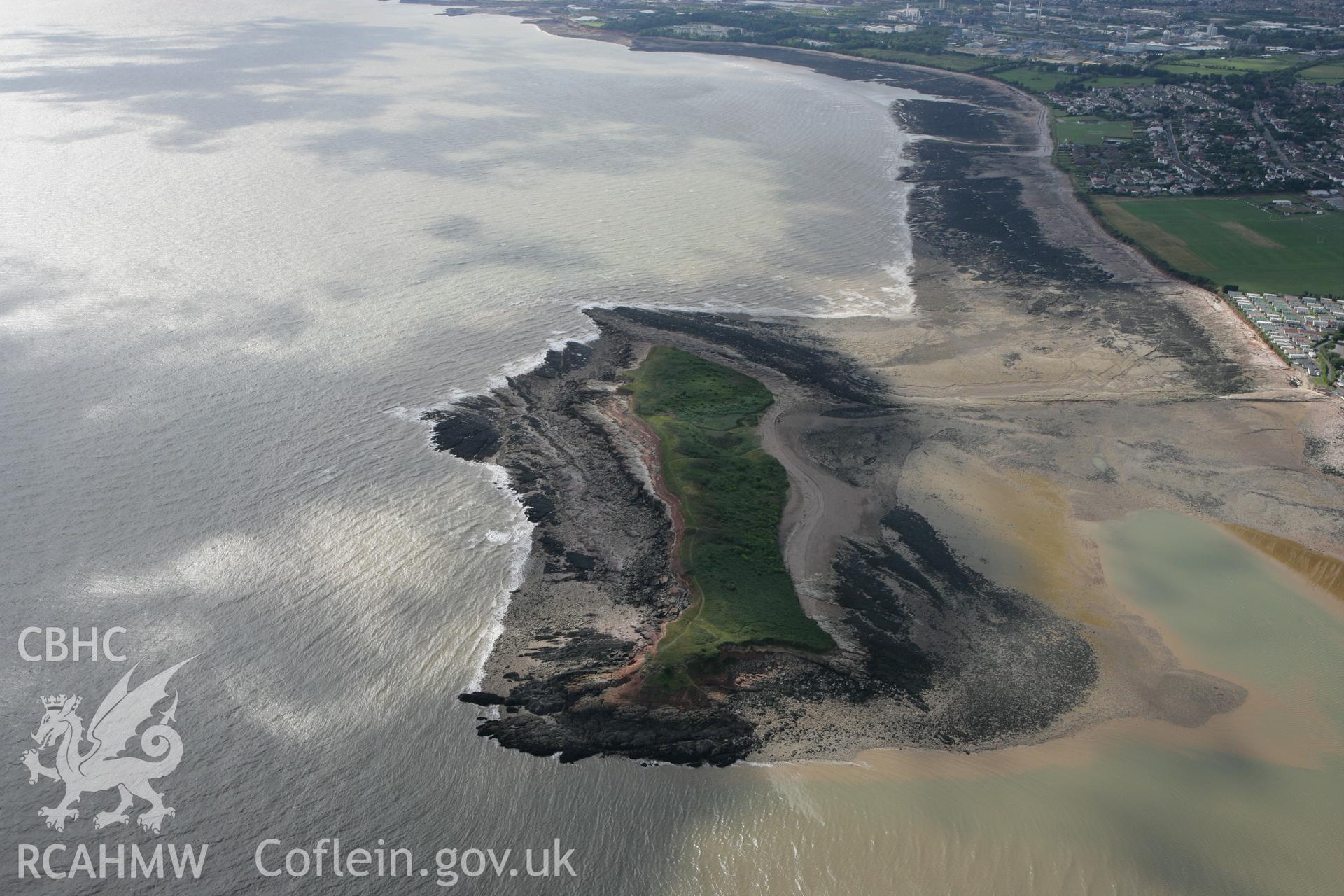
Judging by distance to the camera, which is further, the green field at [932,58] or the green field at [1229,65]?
the green field at [932,58]

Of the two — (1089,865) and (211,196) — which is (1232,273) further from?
(211,196)

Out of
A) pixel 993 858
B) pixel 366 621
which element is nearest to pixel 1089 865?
pixel 993 858

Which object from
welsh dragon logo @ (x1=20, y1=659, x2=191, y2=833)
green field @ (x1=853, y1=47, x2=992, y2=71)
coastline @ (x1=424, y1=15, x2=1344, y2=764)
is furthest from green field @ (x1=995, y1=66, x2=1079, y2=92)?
welsh dragon logo @ (x1=20, y1=659, x2=191, y2=833)

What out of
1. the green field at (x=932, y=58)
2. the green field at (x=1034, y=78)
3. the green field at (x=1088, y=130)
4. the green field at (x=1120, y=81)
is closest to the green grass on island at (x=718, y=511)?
the green field at (x=1088, y=130)

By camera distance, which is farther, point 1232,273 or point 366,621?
point 1232,273

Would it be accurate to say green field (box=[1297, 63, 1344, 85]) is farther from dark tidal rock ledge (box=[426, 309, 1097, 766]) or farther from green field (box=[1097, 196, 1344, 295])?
dark tidal rock ledge (box=[426, 309, 1097, 766])

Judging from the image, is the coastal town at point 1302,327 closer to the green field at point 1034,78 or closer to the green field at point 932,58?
the green field at point 1034,78

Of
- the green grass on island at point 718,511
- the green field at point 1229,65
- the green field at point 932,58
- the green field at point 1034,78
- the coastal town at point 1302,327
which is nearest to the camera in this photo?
the green grass on island at point 718,511

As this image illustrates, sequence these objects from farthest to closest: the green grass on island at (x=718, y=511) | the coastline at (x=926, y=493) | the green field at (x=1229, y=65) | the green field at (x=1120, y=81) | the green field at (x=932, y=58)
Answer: the green field at (x=932, y=58)
the green field at (x=1229, y=65)
the green field at (x=1120, y=81)
the green grass on island at (x=718, y=511)
the coastline at (x=926, y=493)
